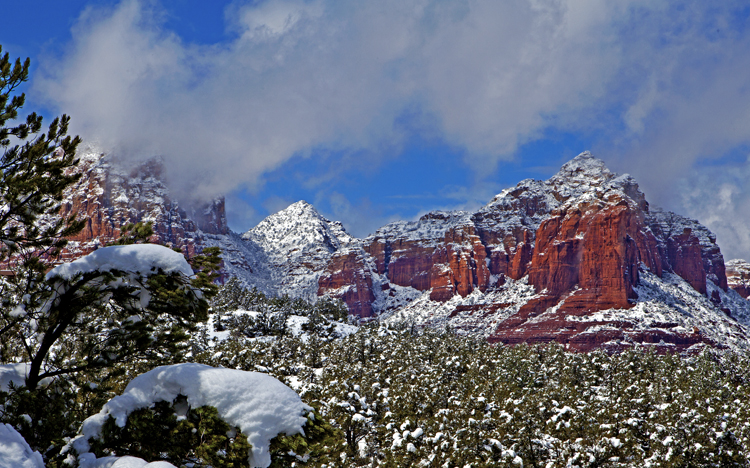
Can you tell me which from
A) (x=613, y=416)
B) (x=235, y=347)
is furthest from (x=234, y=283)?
(x=613, y=416)

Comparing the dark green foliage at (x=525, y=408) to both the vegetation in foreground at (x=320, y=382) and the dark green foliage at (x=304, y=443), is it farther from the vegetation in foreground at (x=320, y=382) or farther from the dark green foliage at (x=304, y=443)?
the dark green foliage at (x=304, y=443)

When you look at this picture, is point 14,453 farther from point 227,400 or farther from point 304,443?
point 304,443

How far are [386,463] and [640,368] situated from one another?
3997cm

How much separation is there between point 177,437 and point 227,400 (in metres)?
1.38

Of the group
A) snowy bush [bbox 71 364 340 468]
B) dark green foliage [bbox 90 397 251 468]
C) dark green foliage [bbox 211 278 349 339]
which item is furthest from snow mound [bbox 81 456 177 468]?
dark green foliage [bbox 211 278 349 339]

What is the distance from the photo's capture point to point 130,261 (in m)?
11.3

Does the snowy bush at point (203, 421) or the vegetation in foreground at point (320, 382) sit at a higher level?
the vegetation in foreground at point (320, 382)

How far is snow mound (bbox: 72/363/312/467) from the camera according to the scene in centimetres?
932

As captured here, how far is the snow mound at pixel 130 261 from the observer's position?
37.3 feet

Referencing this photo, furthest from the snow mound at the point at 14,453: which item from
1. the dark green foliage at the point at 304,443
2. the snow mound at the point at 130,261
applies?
the snow mound at the point at 130,261

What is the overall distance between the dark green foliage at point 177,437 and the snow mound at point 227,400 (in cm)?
13

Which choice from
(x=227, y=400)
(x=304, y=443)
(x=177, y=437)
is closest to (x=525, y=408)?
(x=304, y=443)

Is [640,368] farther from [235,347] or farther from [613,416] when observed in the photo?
[235,347]

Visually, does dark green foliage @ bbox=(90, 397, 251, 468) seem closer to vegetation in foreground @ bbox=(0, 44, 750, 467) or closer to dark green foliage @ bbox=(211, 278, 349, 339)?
vegetation in foreground @ bbox=(0, 44, 750, 467)
